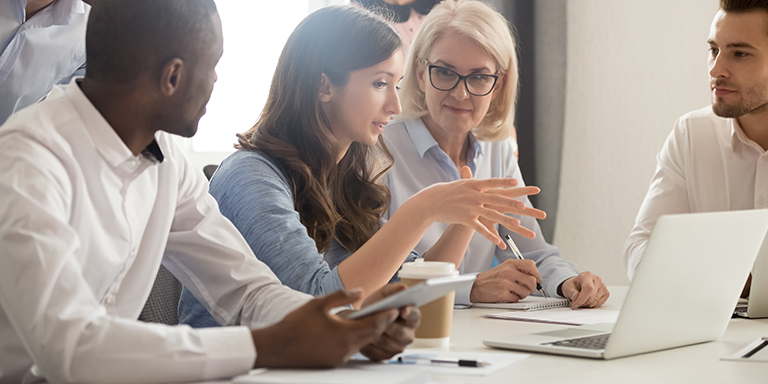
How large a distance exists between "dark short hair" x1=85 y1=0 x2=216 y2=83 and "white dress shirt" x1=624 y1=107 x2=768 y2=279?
5.09ft

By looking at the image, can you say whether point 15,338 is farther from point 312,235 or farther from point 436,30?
point 436,30

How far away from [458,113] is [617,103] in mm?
1695

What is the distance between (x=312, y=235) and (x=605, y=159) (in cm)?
238

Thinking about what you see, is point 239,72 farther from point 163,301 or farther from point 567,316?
point 567,316

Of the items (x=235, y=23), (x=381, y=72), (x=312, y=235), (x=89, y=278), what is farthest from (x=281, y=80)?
(x=235, y=23)

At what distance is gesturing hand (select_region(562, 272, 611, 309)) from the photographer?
4.97 feet

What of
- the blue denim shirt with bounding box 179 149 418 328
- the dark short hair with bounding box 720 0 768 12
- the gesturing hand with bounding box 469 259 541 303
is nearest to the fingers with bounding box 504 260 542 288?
the gesturing hand with bounding box 469 259 541 303

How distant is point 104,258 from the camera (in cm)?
88

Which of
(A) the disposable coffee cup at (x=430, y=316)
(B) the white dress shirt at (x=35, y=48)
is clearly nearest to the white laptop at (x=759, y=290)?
(A) the disposable coffee cup at (x=430, y=316)

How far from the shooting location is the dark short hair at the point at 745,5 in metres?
2.00

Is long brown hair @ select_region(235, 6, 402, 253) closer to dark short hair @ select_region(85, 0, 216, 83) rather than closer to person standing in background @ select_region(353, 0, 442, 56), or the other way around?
dark short hair @ select_region(85, 0, 216, 83)

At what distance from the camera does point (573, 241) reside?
11.8ft

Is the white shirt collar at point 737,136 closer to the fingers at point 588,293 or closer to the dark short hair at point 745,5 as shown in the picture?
the dark short hair at point 745,5

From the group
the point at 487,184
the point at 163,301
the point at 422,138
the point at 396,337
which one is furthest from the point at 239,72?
the point at 396,337
